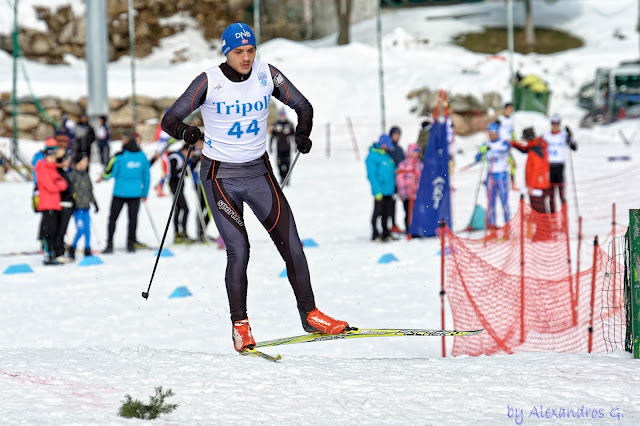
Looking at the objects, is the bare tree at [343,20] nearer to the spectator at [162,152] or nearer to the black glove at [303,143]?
the spectator at [162,152]

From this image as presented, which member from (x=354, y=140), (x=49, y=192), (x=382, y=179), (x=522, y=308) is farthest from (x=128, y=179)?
(x=354, y=140)

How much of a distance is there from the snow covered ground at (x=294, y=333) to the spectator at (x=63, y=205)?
45 centimetres

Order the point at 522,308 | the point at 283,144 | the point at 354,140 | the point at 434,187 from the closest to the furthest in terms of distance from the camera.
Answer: the point at 522,308 < the point at 434,187 < the point at 283,144 < the point at 354,140

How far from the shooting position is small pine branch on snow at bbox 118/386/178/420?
14.3 ft

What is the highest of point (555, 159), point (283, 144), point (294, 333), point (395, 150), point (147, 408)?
point (283, 144)

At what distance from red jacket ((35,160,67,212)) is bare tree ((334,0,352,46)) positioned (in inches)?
1128

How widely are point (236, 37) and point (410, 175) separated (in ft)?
29.8

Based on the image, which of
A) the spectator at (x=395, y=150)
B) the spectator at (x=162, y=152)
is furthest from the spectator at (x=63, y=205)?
the spectator at (x=395, y=150)

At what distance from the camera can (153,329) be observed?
9.01m

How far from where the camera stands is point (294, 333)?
8734 mm

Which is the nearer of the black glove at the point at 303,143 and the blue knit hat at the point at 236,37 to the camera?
the blue knit hat at the point at 236,37

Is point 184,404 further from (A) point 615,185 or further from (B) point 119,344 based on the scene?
(A) point 615,185

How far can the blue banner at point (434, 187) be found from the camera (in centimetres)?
1418

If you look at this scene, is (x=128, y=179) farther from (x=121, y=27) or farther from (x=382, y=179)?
(x=121, y=27)
